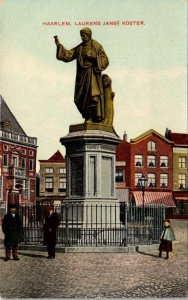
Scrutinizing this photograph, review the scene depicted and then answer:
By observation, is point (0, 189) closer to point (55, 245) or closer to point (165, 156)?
point (55, 245)

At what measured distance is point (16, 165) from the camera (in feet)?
66.4

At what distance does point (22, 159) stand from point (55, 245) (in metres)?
5.73

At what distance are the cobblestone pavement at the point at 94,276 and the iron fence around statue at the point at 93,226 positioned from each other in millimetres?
1109

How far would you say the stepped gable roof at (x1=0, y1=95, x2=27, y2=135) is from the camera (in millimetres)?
12812

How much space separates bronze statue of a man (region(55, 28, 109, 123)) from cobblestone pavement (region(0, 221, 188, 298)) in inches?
175

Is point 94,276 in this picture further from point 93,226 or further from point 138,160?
point 138,160

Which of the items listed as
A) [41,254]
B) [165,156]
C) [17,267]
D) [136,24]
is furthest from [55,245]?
[165,156]

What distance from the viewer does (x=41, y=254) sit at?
14.0m

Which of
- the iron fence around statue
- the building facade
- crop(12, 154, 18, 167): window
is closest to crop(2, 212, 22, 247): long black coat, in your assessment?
the iron fence around statue

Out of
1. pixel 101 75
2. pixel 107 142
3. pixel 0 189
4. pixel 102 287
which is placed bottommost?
pixel 102 287

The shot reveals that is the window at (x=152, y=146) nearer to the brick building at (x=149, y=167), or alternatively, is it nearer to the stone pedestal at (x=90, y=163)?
the brick building at (x=149, y=167)

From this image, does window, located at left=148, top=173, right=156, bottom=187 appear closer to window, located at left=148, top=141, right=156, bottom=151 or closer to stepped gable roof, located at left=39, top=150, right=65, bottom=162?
window, located at left=148, top=141, right=156, bottom=151

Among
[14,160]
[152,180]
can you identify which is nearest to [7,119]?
[14,160]

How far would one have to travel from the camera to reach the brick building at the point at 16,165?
15.6m
